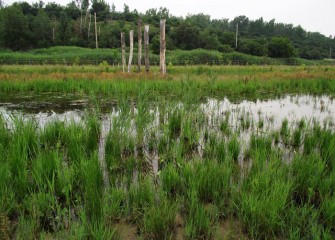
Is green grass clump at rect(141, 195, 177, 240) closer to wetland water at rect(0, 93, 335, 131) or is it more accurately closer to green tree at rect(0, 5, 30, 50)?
wetland water at rect(0, 93, 335, 131)

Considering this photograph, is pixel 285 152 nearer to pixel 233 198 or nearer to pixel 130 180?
pixel 233 198

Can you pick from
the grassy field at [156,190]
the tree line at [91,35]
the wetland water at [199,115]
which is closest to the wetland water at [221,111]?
the wetland water at [199,115]

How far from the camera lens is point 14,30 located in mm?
51594

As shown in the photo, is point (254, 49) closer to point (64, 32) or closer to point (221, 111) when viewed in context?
point (64, 32)

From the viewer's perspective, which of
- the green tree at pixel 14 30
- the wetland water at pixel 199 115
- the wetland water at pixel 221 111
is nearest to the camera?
the wetland water at pixel 199 115

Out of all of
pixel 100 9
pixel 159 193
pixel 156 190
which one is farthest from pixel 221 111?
pixel 100 9

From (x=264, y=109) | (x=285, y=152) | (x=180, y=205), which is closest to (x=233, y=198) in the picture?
(x=180, y=205)

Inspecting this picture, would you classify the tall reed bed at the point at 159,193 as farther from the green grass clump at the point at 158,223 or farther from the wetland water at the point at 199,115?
the wetland water at the point at 199,115

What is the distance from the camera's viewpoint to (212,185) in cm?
276

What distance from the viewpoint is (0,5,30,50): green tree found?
169ft

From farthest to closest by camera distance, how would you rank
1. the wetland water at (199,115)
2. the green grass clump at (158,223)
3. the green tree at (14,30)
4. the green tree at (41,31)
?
the green tree at (41,31), the green tree at (14,30), the wetland water at (199,115), the green grass clump at (158,223)

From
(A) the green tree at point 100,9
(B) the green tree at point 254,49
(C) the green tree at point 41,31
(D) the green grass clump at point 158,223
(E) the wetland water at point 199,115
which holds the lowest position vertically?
(D) the green grass clump at point 158,223

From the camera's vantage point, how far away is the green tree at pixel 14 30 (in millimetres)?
51375

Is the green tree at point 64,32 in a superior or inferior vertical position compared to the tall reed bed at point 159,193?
superior
